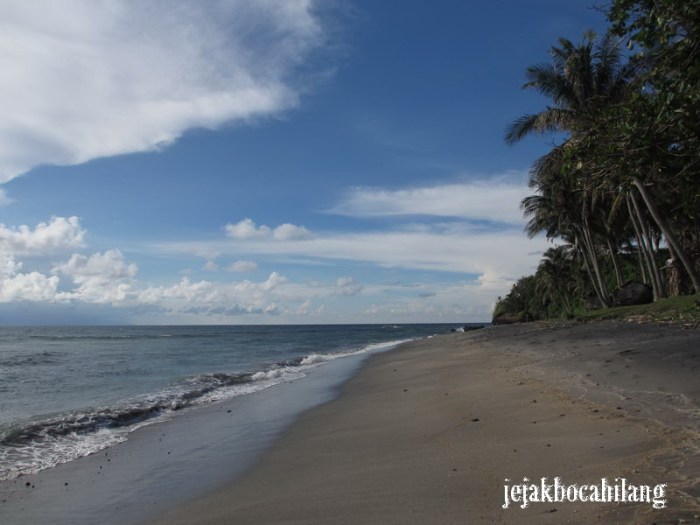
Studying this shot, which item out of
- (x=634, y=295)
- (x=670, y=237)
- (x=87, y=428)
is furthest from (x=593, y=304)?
(x=87, y=428)

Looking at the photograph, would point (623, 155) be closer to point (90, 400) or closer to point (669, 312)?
point (90, 400)

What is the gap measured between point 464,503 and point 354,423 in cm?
521

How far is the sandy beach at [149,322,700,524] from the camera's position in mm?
4566

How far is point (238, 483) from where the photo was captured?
6602mm

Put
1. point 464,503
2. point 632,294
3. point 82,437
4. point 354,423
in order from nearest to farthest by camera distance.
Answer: point 464,503, point 354,423, point 82,437, point 632,294

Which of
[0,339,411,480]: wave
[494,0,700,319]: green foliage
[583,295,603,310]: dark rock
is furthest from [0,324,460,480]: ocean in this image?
[583,295,603,310]: dark rock

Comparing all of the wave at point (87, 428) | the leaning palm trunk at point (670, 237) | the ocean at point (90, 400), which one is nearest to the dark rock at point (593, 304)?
the leaning palm trunk at point (670, 237)

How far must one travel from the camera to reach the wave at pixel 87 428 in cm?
890

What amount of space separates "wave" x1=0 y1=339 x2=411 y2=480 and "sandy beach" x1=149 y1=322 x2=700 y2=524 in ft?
12.7

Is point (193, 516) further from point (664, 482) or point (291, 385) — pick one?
point (291, 385)

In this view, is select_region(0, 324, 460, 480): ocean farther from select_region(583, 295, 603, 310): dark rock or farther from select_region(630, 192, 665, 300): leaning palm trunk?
select_region(583, 295, 603, 310): dark rock

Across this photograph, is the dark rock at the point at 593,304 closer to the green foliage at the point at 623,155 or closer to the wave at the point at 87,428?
the green foliage at the point at 623,155

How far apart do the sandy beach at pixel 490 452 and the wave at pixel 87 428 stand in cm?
387

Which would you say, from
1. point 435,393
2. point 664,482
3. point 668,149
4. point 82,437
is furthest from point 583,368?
point 82,437
